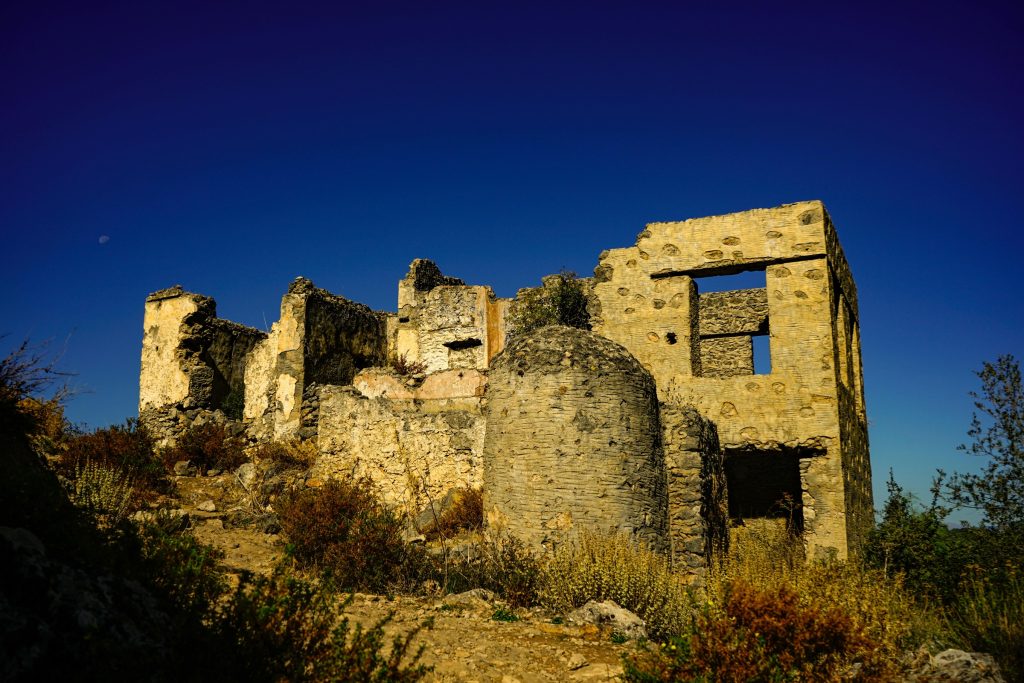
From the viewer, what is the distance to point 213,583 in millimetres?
4520

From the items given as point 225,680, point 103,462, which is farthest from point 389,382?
point 225,680

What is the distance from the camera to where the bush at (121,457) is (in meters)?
11.4

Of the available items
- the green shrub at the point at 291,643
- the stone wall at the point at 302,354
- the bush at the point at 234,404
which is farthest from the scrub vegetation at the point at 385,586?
the bush at the point at 234,404

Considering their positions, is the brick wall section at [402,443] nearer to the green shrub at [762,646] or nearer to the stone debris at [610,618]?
the stone debris at [610,618]

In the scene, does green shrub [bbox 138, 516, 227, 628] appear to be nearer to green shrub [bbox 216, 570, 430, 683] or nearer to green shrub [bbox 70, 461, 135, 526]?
green shrub [bbox 216, 570, 430, 683]

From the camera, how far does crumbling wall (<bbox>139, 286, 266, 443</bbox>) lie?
650 inches

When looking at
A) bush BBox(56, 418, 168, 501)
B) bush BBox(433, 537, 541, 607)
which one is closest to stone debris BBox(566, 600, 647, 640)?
bush BBox(433, 537, 541, 607)

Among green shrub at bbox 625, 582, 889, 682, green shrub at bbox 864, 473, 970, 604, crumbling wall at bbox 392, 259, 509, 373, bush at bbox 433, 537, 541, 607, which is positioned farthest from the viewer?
crumbling wall at bbox 392, 259, 509, 373

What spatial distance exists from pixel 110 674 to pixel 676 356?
11075mm

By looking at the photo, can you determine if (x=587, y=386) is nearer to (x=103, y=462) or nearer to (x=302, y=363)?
(x=103, y=462)

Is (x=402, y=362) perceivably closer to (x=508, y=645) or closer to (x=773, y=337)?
(x=773, y=337)

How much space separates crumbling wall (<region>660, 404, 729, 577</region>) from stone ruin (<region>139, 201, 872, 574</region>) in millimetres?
25

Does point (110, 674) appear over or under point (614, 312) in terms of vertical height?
under

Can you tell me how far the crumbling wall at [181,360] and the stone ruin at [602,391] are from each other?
0.05m
